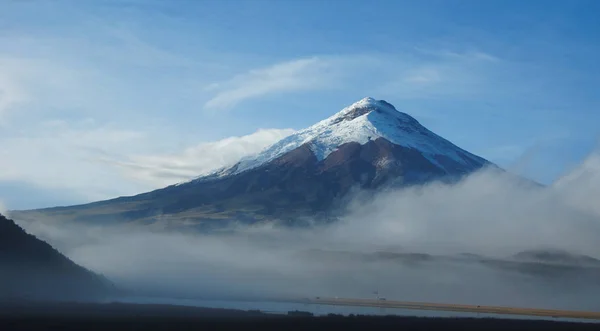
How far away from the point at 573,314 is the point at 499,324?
44.9 meters

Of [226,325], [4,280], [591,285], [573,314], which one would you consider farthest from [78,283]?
[591,285]

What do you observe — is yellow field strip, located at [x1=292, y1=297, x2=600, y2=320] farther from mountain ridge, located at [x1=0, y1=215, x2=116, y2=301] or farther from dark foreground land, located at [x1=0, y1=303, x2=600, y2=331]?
mountain ridge, located at [x1=0, y1=215, x2=116, y2=301]

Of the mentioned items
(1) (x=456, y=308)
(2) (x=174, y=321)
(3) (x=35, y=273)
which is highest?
(3) (x=35, y=273)

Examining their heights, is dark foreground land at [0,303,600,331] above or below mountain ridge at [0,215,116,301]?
below

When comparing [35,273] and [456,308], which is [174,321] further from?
[456,308]

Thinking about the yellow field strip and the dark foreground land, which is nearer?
the dark foreground land

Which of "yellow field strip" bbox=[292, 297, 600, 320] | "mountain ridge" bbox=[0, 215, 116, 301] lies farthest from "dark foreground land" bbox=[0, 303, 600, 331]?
"yellow field strip" bbox=[292, 297, 600, 320]

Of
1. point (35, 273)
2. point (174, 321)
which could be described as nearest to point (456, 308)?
point (35, 273)

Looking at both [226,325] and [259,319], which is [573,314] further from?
[226,325]

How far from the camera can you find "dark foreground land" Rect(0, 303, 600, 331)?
2469 inches

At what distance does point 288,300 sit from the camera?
458 feet

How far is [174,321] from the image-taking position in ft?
237

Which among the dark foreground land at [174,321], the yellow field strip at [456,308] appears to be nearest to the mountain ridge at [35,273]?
the dark foreground land at [174,321]

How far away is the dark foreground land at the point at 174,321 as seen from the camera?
62719 mm
